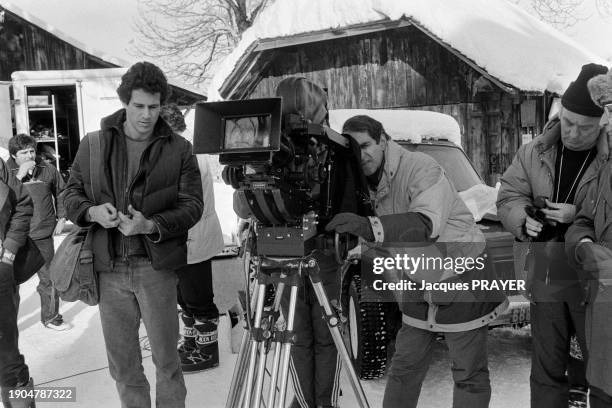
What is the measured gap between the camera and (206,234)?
4855mm

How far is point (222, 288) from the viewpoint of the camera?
18.7ft

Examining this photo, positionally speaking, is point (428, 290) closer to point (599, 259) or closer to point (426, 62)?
point (599, 259)

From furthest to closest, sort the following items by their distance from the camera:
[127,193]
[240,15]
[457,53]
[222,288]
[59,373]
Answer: [240,15]
[457,53]
[222,288]
[59,373]
[127,193]

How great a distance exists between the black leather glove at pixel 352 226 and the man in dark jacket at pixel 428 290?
0.30 m

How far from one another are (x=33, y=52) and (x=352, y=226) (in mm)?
14817

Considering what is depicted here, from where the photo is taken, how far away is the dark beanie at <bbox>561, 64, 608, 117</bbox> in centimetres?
290

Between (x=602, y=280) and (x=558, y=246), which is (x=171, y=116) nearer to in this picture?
(x=558, y=246)

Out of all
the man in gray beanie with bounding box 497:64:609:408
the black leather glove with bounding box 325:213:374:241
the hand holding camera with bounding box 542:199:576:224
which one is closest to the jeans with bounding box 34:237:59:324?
the black leather glove with bounding box 325:213:374:241

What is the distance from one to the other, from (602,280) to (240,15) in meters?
28.8

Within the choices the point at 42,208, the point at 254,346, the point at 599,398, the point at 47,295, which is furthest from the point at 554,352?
the point at 47,295

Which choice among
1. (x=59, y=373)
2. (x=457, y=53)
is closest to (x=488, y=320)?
(x=59, y=373)

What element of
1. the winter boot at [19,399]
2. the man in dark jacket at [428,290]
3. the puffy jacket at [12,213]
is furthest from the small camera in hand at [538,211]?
the winter boot at [19,399]

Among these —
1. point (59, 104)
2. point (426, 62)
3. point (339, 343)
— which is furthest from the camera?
point (59, 104)

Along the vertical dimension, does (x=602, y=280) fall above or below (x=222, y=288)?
above
